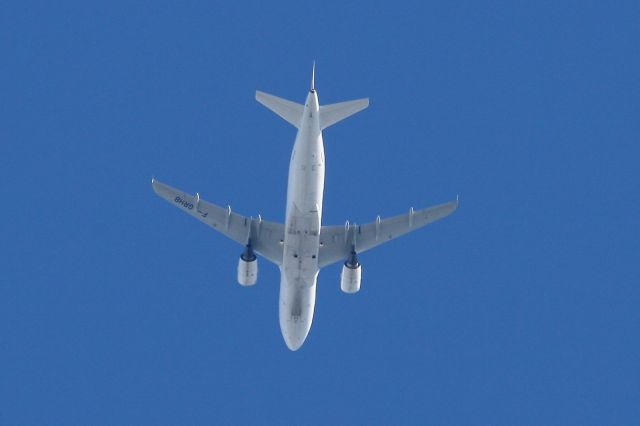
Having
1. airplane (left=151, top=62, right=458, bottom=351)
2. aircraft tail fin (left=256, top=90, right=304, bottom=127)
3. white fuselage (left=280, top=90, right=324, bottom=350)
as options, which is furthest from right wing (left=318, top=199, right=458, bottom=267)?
aircraft tail fin (left=256, top=90, right=304, bottom=127)

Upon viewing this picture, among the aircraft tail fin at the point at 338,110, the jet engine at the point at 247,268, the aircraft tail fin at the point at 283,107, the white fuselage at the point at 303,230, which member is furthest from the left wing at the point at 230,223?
the aircraft tail fin at the point at 338,110

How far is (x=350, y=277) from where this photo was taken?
81000 millimetres

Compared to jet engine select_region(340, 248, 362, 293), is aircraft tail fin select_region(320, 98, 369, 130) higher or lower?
higher

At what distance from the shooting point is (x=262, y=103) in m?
77.9

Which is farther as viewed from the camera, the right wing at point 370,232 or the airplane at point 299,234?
the right wing at point 370,232

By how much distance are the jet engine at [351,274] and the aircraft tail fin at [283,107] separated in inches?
409

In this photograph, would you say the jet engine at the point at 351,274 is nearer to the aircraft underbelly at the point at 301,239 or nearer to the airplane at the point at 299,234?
the airplane at the point at 299,234

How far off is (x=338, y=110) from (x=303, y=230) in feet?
26.7

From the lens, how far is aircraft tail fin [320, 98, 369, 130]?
7681 cm

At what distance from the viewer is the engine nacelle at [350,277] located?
80.9 metres

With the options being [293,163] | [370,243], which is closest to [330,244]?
[370,243]

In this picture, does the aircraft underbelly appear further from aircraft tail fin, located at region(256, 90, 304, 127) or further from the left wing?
the left wing

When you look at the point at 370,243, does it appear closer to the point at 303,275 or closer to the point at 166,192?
the point at 303,275

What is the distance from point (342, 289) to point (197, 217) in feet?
37.2
